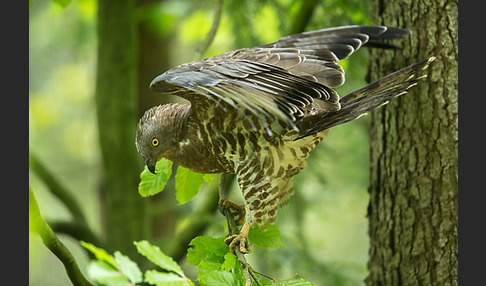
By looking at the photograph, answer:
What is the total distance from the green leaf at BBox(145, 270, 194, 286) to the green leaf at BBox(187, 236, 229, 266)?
577 millimetres

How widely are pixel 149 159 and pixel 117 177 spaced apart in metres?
2.31

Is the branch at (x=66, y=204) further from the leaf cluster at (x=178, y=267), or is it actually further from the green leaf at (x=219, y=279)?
the green leaf at (x=219, y=279)

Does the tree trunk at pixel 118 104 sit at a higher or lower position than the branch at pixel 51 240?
higher

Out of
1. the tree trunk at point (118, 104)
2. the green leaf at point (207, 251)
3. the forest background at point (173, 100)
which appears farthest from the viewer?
the tree trunk at point (118, 104)

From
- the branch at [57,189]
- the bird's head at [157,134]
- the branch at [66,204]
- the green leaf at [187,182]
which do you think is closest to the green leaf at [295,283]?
the green leaf at [187,182]

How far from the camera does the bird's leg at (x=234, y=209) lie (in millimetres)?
3418

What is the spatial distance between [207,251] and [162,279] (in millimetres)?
765

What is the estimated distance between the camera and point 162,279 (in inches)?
85.0

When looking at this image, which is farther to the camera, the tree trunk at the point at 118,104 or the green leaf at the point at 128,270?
the tree trunk at the point at 118,104

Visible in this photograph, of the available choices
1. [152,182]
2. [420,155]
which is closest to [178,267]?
[152,182]

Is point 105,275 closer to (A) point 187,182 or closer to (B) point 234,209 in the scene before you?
(A) point 187,182

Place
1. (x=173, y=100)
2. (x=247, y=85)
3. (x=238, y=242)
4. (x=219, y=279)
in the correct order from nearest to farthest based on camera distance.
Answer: (x=219, y=279)
(x=247, y=85)
(x=238, y=242)
(x=173, y=100)

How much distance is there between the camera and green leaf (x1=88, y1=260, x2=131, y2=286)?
77.2 inches

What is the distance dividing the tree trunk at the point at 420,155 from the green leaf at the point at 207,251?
1621mm
